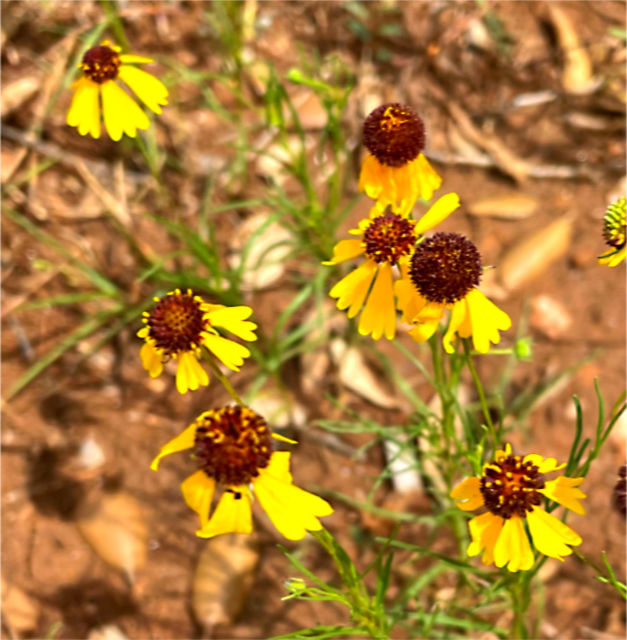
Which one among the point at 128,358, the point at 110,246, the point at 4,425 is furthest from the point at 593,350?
the point at 4,425

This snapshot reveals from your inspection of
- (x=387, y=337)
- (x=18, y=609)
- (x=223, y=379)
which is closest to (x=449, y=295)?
(x=387, y=337)

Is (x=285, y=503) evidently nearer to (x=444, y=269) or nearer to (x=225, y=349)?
(x=225, y=349)

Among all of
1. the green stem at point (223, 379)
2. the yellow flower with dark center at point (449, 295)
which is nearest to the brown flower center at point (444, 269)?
the yellow flower with dark center at point (449, 295)

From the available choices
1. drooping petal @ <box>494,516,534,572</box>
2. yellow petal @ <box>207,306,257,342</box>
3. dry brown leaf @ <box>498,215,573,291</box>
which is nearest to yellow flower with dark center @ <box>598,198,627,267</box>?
drooping petal @ <box>494,516,534,572</box>

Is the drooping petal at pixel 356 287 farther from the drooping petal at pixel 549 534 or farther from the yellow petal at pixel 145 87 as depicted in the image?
the yellow petal at pixel 145 87

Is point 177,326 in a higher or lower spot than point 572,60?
lower

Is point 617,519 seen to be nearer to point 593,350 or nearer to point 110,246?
point 593,350
